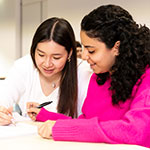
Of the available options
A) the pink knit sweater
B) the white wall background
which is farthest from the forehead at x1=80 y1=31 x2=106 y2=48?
the white wall background

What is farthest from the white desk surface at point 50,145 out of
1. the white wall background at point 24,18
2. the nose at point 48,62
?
the white wall background at point 24,18

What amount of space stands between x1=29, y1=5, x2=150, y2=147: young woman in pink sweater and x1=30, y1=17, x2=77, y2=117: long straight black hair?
17.8 inches

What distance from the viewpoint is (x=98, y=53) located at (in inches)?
40.5

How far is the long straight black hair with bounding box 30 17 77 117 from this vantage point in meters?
1.50

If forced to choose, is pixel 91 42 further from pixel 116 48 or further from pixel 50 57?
pixel 50 57

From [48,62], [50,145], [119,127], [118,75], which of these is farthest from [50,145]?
[48,62]

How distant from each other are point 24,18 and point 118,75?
554 cm

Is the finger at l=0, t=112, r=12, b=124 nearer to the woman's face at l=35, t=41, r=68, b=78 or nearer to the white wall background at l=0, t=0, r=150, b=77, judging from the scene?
the woman's face at l=35, t=41, r=68, b=78

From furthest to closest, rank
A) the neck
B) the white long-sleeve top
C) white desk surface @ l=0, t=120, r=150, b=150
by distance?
the neck → the white long-sleeve top → white desk surface @ l=0, t=120, r=150, b=150

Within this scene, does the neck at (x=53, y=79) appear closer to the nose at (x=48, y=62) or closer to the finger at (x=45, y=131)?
the nose at (x=48, y=62)

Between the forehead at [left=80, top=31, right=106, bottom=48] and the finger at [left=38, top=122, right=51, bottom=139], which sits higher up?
the forehead at [left=80, top=31, right=106, bottom=48]

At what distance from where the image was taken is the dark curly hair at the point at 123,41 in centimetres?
99

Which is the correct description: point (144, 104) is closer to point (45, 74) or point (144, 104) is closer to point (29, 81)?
point (45, 74)

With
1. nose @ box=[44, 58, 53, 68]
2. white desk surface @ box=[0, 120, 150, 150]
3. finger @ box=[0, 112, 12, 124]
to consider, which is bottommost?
finger @ box=[0, 112, 12, 124]
